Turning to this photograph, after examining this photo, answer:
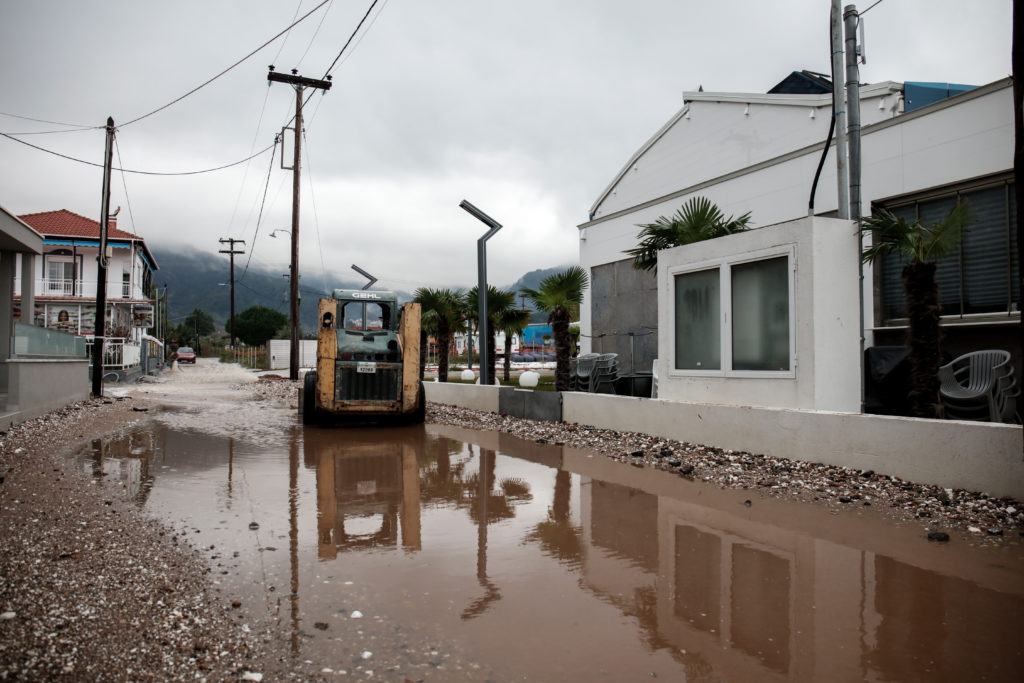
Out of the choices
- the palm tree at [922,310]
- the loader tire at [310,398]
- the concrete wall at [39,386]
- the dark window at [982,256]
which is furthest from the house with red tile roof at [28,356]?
the dark window at [982,256]

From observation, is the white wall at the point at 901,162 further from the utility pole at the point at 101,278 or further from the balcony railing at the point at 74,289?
the balcony railing at the point at 74,289

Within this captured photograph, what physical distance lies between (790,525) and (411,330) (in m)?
8.61

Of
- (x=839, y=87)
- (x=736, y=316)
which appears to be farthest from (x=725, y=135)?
(x=736, y=316)

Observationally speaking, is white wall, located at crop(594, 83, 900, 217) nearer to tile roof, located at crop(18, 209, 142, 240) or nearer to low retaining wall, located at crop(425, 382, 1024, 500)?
low retaining wall, located at crop(425, 382, 1024, 500)

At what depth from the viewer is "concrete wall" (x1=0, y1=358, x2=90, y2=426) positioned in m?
11.8

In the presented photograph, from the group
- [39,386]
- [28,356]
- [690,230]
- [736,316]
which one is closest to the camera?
[736,316]

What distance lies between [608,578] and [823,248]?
546cm

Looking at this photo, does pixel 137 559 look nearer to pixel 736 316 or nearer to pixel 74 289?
pixel 736 316

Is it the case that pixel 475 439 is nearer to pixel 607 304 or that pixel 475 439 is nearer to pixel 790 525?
pixel 790 525

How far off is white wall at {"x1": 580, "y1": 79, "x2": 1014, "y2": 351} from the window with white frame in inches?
158

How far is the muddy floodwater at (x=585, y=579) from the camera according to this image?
320cm

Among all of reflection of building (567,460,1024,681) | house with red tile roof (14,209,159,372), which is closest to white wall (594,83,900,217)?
reflection of building (567,460,1024,681)

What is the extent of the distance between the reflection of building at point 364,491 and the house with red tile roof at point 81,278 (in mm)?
28002

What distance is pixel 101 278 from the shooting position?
1898 centimetres
